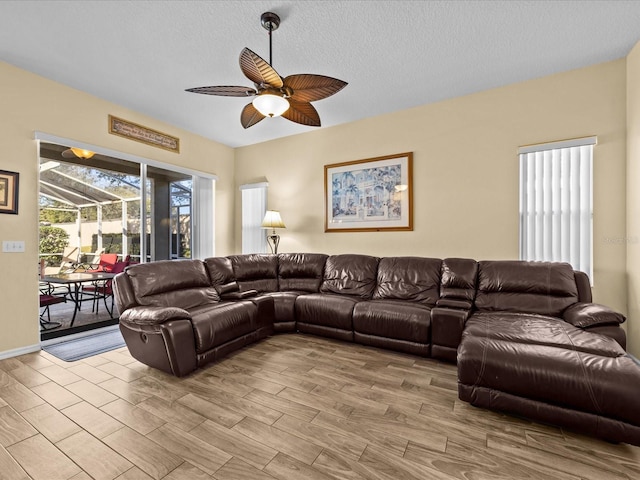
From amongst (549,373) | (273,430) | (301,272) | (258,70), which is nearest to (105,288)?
(301,272)

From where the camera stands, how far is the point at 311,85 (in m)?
2.27

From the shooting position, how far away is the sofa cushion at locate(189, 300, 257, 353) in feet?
8.36

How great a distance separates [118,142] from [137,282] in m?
A: 2.11

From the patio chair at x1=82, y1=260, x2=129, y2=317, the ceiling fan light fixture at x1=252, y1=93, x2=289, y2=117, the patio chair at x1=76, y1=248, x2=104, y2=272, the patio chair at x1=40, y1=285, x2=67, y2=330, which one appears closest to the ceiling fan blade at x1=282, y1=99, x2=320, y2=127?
the ceiling fan light fixture at x1=252, y1=93, x2=289, y2=117

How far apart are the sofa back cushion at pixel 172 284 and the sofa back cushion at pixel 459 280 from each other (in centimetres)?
254

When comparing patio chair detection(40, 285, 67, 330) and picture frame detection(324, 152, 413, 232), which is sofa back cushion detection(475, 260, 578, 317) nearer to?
picture frame detection(324, 152, 413, 232)

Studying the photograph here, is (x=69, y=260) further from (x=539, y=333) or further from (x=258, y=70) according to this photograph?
(x=539, y=333)

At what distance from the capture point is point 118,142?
12.6ft

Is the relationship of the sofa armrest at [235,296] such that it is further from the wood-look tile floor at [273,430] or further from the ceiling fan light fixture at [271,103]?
the ceiling fan light fixture at [271,103]

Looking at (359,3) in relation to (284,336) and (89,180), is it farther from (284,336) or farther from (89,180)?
(89,180)

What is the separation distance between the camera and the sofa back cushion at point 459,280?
310cm

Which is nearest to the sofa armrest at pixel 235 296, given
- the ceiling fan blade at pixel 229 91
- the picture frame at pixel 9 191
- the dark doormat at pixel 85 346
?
the dark doormat at pixel 85 346

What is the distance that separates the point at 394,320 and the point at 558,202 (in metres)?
2.14

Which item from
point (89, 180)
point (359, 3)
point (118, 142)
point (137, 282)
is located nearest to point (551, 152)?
point (359, 3)
